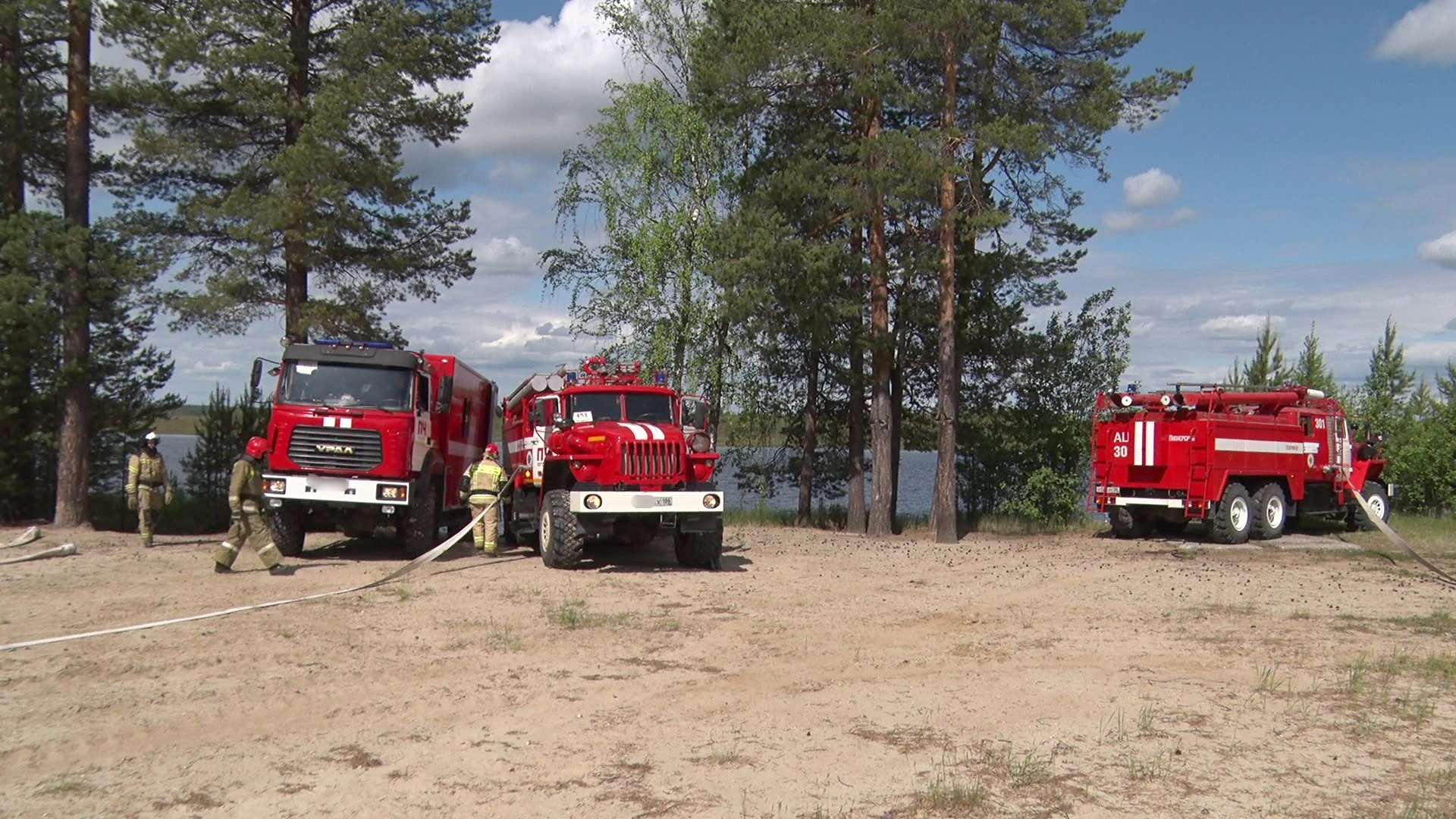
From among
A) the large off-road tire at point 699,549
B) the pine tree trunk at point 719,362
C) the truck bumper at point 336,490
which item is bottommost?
the large off-road tire at point 699,549

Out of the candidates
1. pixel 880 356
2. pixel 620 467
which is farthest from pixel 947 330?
pixel 620 467

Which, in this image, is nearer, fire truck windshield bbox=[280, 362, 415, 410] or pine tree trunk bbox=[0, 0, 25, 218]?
fire truck windshield bbox=[280, 362, 415, 410]

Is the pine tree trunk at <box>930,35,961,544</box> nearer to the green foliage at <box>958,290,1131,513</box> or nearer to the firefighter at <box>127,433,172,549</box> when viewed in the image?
the green foliage at <box>958,290,1131,513</box>

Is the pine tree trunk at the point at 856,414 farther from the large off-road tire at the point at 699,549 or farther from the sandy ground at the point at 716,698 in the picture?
the sandy ground at the point at 716,698

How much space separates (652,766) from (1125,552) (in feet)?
47.8

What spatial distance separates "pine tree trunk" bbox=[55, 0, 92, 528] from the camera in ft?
61.8

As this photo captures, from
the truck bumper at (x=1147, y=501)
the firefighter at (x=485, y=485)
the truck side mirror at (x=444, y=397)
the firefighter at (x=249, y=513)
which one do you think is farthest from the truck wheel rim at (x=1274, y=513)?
the firefighter at (x=249, y=513)

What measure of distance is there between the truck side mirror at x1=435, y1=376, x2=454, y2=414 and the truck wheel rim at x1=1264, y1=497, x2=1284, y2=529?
1493 centimetres

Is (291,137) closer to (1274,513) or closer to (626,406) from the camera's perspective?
(626,406)

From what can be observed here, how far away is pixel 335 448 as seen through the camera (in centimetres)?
1527

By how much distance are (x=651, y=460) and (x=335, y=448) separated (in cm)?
443

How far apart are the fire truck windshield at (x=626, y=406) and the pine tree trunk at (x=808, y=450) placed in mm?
10902

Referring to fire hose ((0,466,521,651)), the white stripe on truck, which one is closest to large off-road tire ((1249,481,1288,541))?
the white stripe on truck

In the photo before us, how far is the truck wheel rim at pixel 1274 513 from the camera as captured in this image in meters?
21.2
